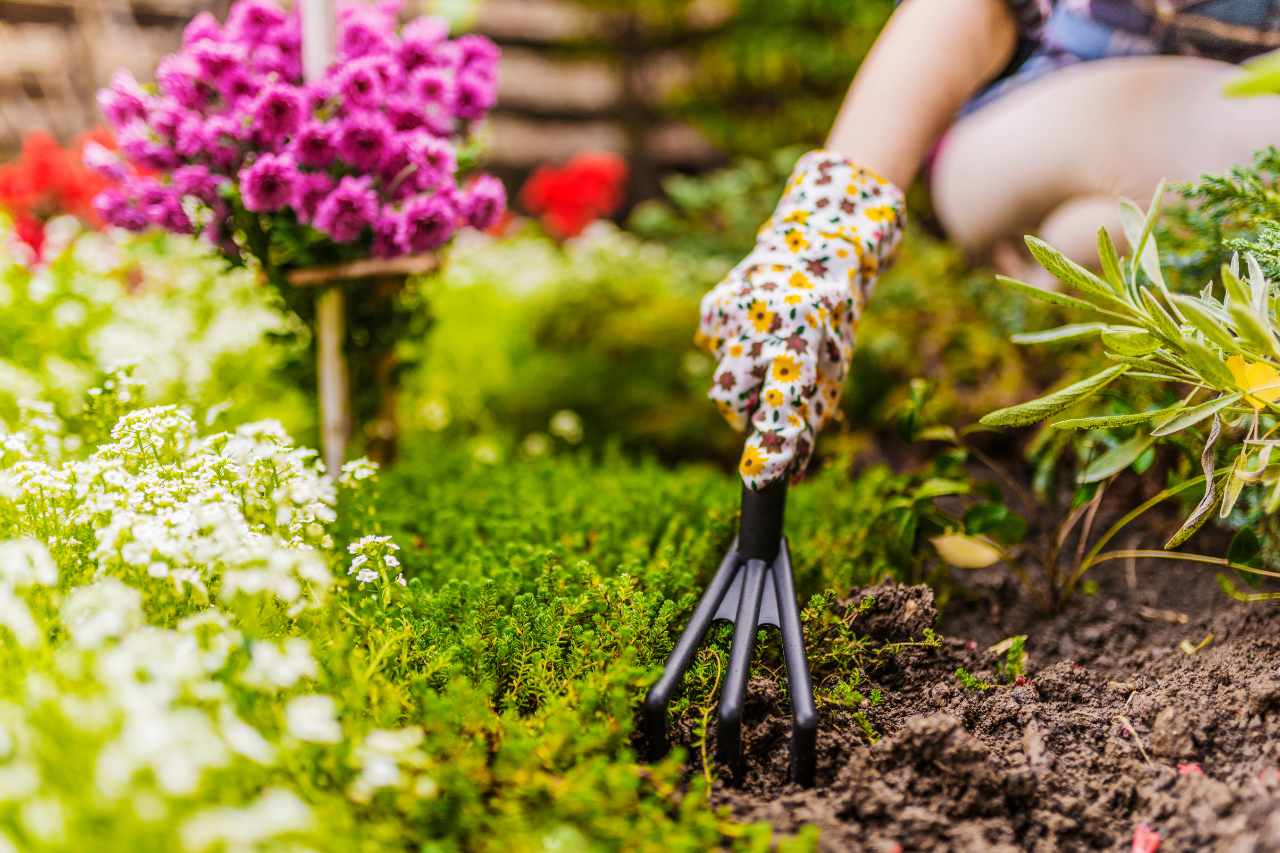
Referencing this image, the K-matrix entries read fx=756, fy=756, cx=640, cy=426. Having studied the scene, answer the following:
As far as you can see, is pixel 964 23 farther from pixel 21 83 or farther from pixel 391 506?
pixel 21 83

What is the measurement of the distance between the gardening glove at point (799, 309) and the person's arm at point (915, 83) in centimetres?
9

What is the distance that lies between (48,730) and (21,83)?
4563 mm

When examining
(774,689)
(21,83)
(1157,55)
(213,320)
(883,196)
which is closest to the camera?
(774,689)

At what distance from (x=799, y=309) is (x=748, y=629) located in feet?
1.43

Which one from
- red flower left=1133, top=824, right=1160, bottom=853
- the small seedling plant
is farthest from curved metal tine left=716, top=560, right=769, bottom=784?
red flower left=1133, top=824, right=1160, bottom=853

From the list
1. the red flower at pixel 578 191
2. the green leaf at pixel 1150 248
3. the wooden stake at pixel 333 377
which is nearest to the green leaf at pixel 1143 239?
the green leaf at pixel 1150 248

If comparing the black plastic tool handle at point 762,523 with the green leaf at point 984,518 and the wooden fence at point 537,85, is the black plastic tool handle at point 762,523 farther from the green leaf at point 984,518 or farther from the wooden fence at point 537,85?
the wooden fence at point 537,85

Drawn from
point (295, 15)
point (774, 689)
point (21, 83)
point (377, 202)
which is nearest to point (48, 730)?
point (774, 689)

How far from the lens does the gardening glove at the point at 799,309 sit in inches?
40.1

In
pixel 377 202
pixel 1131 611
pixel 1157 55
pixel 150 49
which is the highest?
pixel 150 49

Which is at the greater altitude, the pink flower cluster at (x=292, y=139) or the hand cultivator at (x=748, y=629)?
the pink flower cluster at (x=292, y=139)

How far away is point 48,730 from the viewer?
0.60m

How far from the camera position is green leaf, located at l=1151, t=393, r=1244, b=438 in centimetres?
82

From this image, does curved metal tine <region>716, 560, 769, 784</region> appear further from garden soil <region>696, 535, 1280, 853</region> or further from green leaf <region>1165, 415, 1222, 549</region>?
green leaf <region>1165, 415, 1222, 549</region>
